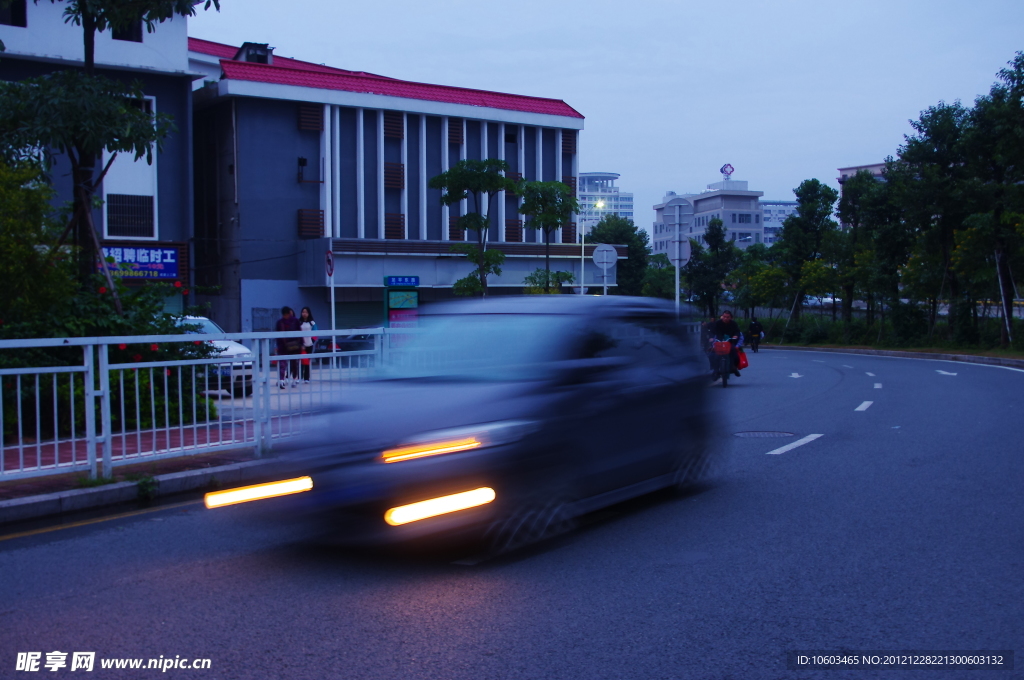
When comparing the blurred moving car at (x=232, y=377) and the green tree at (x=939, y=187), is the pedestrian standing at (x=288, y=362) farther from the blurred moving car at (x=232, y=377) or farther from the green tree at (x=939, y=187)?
the green tree at (x=939, y=187)

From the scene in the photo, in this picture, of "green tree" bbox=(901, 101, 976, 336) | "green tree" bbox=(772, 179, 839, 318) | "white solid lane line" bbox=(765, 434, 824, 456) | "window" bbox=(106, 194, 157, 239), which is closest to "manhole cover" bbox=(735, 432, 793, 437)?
"white solid lane line" bbox=(765, 434, 824, 456)

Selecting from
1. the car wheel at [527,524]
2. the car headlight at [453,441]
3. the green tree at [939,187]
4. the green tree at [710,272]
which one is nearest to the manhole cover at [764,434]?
the car wheel at [527,524]

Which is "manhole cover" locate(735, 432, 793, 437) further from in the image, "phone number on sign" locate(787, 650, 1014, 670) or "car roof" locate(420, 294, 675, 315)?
"phone number on sign" locate(787, 650, 1014, 670)

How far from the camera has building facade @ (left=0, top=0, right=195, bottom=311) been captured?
2802 cm

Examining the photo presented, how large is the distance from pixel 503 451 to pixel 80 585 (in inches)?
98.1

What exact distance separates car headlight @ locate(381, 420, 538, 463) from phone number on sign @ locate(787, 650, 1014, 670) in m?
1.94

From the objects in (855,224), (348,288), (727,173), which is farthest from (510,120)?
(727,173)

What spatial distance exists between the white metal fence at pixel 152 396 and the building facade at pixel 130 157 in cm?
2214

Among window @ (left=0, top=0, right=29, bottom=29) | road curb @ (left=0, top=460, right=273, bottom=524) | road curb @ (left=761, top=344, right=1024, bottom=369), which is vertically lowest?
road curb @ (left=761, top=344, right=1024, bottom=369)

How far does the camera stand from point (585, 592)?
4691 mm

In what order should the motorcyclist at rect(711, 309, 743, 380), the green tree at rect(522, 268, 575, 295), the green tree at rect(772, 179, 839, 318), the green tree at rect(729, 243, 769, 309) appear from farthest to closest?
the green tree at rect(729, 243, 769, 309) → the green tree at rect(772, 179, 839, 318) → the green tree at rect(522, 268, 575, 295) → the motorcyclist at rect(711, 309, 743, 380)

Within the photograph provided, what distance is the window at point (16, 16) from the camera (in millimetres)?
27359

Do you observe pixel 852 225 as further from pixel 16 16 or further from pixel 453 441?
pixel 453 441

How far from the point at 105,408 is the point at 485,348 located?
3631 millimetres
